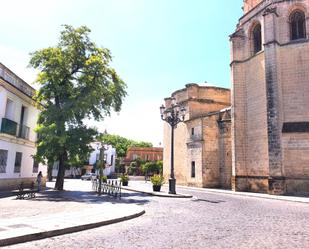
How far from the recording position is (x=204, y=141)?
1232 inches

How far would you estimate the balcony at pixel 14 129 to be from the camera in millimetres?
18536

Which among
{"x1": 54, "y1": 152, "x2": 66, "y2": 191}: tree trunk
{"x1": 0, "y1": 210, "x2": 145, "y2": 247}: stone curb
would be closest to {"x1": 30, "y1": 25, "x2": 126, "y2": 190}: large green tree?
{"x1": 54, "y1": 152, "x2": 66, "y2": 191}: tree trunk

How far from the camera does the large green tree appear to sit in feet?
64.5

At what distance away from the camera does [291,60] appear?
23.0 meters

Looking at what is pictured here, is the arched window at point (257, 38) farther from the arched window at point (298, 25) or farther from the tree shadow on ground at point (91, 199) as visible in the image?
the tree shadow on ground at point (91, 199)

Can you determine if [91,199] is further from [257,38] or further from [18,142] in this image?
[257,38]

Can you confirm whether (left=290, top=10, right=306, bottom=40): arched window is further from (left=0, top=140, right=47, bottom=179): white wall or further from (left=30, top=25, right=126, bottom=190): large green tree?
(left=0, top=140, right=47, bottom=179): white wall

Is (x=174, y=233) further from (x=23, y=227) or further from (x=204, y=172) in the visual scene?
(x=204, y=172)

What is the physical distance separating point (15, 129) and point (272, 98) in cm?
1813

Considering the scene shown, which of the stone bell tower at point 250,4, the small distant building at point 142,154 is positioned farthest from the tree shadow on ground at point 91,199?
the small distant building at point 142,154

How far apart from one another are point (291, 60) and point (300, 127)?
17.3ft

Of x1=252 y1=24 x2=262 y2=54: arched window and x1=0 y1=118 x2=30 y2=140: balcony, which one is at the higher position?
x1=252 y1=24 x2=262 y2=54: arched window

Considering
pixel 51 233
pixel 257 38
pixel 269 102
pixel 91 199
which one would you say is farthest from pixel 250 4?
pixel 51 233

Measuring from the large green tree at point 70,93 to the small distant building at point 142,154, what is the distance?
172 feet
